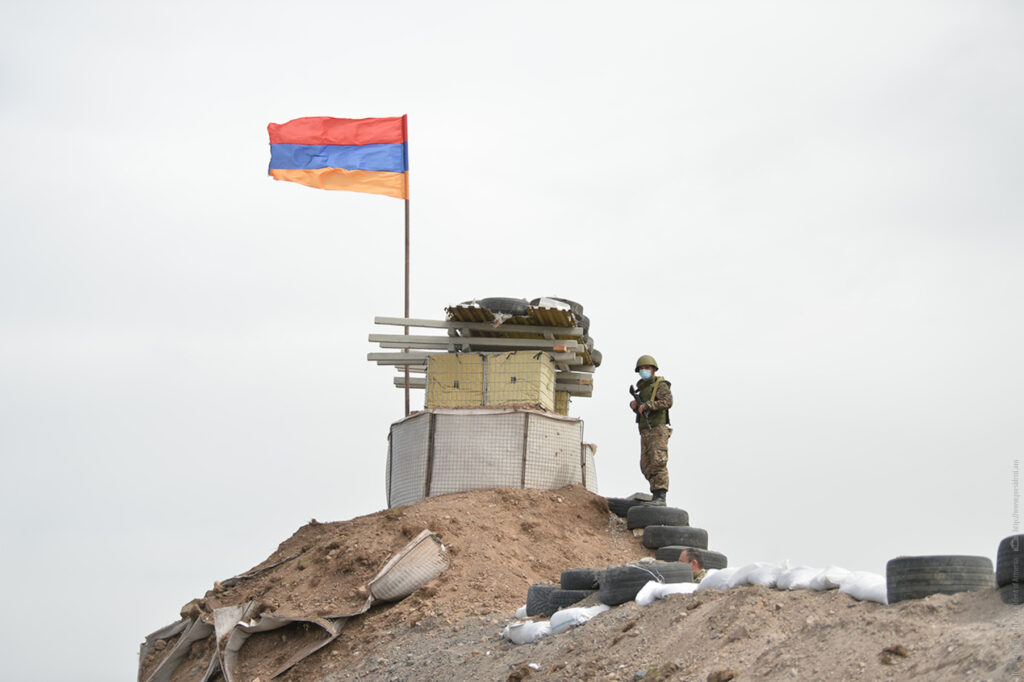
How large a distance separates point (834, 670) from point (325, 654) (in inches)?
258

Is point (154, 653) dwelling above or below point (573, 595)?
below

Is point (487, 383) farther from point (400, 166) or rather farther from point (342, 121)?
point (342, 121)

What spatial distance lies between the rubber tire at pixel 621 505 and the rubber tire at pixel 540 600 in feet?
14.5

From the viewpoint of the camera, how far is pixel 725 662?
834 cm

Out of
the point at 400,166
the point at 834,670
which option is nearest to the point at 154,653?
the point at 400,166

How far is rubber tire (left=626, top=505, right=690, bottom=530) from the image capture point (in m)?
15.3

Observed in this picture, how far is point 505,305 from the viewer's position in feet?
55.4

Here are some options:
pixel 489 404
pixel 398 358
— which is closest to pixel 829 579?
pixel 489 404

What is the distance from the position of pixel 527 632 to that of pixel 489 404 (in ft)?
19.7

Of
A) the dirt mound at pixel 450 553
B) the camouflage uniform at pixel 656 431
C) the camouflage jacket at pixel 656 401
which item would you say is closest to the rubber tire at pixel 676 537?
the dirt mound at pixel 450 553

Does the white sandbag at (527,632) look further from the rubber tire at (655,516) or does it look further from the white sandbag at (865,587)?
the rubber tire at (655,516)

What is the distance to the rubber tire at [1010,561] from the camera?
716cm

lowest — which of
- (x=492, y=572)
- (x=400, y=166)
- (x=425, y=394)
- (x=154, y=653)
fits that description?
(x=154, y=653)

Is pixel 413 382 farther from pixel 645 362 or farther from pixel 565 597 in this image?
pixel 565 597
